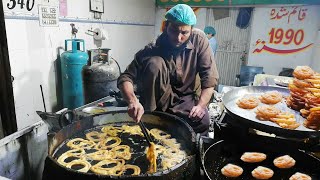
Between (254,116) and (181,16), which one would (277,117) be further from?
(181,16)

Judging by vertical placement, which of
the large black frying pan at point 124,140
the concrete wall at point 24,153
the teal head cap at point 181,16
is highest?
the teal head cap at point 181,16

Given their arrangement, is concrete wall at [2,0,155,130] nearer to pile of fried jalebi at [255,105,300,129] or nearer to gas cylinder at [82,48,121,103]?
gas cylinder at [82,48,121,103]

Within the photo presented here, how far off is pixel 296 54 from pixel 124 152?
780cm

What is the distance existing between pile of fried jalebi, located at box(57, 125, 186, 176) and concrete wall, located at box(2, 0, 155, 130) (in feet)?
9.05

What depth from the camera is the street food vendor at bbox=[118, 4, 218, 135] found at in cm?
299

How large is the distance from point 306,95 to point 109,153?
196 cm

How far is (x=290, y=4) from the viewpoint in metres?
7.45

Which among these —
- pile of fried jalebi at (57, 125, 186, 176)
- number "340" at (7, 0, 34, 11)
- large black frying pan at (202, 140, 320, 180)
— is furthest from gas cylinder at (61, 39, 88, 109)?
large black frying pan at (202, 140, 320, 180)

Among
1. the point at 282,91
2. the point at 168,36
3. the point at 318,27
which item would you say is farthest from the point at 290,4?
the point at 168,36

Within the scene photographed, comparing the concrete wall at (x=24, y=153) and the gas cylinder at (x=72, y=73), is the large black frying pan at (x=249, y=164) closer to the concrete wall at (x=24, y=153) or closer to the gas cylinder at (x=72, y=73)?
the concrete wall at (x=24, y=153)

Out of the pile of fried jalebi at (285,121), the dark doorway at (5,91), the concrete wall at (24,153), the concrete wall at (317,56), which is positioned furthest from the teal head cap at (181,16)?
the concrete wall at (317,56)

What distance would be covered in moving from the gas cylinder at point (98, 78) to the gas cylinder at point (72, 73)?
129 mm

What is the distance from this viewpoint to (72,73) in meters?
5.04

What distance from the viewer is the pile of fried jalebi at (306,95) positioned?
202cm
